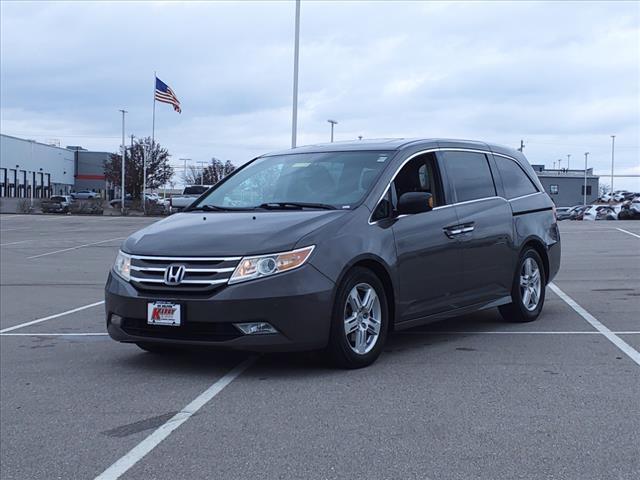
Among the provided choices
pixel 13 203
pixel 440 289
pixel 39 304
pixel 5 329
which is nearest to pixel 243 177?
pixel 440 289

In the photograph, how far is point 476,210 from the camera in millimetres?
7879

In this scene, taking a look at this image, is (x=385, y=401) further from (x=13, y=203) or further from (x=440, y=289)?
(x=13, y=203)

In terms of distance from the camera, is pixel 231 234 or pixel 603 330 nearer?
pixel 231 234

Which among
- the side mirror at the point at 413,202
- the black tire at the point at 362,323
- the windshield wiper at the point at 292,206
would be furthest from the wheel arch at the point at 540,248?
the windshield wiper at the point at 292,206

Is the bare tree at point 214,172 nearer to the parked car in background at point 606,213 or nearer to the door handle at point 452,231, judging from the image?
the parked car in background at point 606,213

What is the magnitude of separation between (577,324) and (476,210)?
173 centimetres

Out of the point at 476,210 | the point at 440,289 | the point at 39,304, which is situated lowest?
the point at 39,304

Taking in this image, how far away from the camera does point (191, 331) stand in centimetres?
606

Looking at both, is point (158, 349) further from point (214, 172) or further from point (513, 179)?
point (214, 172)

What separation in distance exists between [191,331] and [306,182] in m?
1.81

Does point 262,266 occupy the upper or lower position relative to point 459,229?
lower

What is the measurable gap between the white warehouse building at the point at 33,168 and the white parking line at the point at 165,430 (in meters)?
80.8

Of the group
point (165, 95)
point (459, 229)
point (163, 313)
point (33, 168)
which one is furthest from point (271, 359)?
point (33, 168)

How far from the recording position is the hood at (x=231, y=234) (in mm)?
5996
